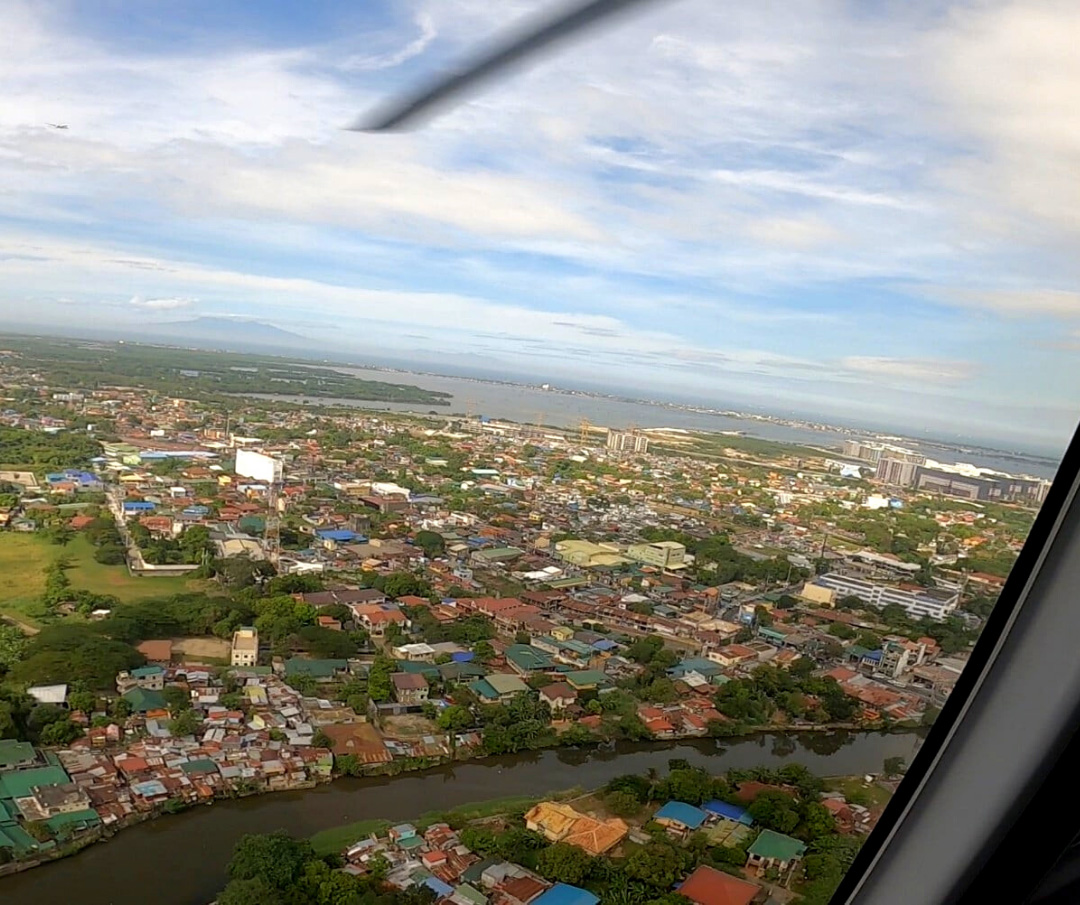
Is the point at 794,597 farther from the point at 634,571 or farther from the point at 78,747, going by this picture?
the point at 78,747

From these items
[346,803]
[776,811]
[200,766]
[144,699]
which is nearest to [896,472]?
[776,811]

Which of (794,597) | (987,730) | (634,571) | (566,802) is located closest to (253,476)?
(634,571)

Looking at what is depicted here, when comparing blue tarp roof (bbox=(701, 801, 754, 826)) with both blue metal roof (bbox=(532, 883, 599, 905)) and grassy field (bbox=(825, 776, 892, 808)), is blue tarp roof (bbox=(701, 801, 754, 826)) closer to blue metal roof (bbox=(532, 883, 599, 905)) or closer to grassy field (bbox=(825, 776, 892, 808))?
grassy field (bbox=(825, 776, 892, 808))

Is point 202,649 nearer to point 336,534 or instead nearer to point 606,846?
point 336,534

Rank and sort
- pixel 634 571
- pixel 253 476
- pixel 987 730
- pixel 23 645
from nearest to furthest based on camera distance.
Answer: pixel 987 730
pixel 23 645
pixel 634 571
pixel 253 476

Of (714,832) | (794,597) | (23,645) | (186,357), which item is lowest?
(714,832)

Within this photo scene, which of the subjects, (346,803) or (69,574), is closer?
(346,803)
